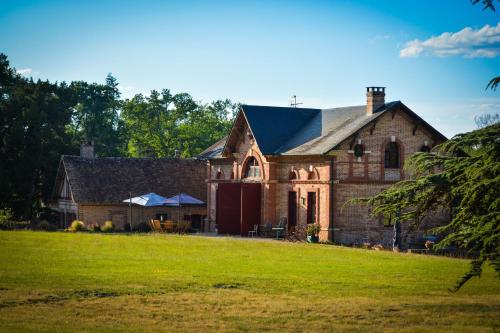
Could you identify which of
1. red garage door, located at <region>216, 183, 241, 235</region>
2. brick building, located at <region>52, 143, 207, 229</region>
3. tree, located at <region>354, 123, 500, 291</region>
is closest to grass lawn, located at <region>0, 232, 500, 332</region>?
tree, located at <region>354, 123, 500, 291</region>

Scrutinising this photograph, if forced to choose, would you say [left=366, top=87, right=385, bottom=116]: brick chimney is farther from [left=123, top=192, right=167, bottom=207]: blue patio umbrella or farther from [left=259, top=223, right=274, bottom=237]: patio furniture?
[left=123, top=192, right=167, bottom=207]: blue patio umbrella

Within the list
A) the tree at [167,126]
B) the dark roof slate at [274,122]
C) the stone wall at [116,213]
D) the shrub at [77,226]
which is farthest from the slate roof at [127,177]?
the tree at [167,126]

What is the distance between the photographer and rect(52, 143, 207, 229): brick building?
5062 centimetres

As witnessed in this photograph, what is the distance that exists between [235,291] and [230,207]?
945 inches

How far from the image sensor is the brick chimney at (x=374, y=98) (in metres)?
40.6

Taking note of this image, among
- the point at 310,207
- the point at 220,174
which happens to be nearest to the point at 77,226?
the point at 220,174

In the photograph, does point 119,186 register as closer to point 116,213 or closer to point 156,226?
point 116,213

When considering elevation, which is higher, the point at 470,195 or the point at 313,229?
the point at 470,195

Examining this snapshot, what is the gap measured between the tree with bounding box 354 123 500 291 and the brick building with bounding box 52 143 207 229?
3245 cm

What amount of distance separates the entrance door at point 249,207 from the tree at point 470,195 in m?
25.1

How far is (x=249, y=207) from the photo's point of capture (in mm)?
43875

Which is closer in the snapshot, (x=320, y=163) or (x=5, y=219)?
(x=320, y=163)

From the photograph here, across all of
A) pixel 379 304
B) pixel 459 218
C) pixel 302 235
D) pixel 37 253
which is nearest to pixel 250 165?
pixel 302 235

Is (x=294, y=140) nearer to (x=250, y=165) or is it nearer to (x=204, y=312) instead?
(x=250, y=165)
